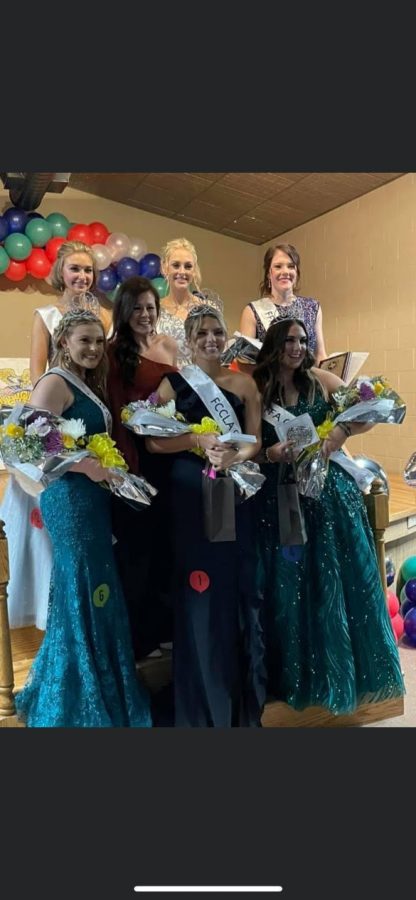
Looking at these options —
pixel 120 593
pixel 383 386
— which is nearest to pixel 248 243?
pixel 383 386

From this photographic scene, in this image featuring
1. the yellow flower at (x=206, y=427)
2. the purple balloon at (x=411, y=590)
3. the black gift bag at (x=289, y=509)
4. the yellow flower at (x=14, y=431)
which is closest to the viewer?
the yellow flower at (x=14, y=431)

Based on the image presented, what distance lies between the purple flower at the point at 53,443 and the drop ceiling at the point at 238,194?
66 cm

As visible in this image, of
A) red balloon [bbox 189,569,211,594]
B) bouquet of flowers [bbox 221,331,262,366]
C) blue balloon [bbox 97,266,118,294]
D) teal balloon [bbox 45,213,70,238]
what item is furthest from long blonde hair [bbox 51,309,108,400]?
red balloon [bbox 189,569,211,594]

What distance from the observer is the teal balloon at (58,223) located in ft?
5.71

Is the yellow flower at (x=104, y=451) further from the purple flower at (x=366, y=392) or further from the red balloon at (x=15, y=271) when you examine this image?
the purple flower at (x=366, y=392)

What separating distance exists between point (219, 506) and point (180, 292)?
62cm

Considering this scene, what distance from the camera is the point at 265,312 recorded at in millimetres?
1881

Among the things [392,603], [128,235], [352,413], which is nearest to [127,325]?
[128,235]

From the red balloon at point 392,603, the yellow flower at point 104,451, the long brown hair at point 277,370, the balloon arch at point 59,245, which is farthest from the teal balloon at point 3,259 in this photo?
the red balloon at point 392,603

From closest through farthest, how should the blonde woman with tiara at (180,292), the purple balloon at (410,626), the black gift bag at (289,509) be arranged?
1. the blonde woman with tiara at (180,292)
2. the black gift bag at (289,509)
3. the purple balloon at (410,626)

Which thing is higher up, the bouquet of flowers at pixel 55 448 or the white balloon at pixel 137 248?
the white balloon at pixel 137 248

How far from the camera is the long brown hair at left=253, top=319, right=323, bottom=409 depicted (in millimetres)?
1871

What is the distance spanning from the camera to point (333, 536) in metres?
2.04

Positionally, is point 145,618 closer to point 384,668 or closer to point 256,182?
point 384,668
